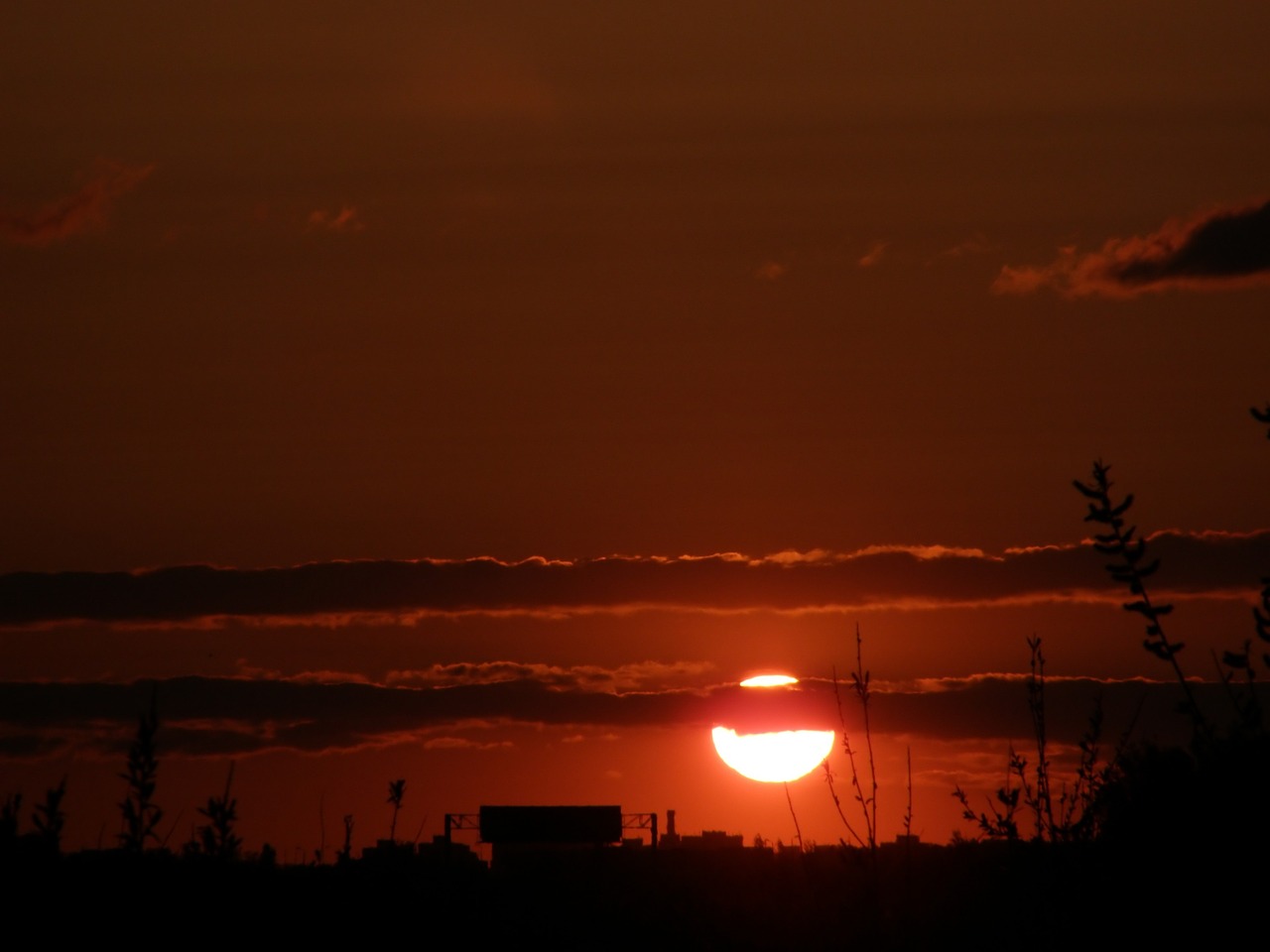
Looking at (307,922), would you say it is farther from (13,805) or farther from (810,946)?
(810,946)

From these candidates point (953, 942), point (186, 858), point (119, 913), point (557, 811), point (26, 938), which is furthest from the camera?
point (557, 811)

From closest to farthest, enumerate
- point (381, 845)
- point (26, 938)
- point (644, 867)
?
point (26, 938) → point (381, 845) → point (644, 867)

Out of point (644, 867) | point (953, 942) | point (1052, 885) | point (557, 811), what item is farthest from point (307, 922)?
point (557, 811)

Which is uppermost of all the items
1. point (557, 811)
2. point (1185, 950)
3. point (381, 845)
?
point (557, 811)

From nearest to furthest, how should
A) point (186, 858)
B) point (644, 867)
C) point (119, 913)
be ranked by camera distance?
point (119, 913), point (186, 858), point (644, 867)

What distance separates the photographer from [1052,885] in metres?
10.2

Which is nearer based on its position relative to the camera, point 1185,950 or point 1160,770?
point 1185,950

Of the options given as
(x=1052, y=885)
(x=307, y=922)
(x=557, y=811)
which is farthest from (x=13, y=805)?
(x=557, y=811)

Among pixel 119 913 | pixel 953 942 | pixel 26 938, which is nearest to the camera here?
pixel 26 938

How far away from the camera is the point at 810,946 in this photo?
1673cm

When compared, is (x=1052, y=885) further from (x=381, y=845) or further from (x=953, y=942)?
(x=381, y=845)

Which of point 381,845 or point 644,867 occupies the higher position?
point 644,867

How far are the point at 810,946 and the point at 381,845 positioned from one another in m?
5.65

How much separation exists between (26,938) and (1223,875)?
24.6ft
